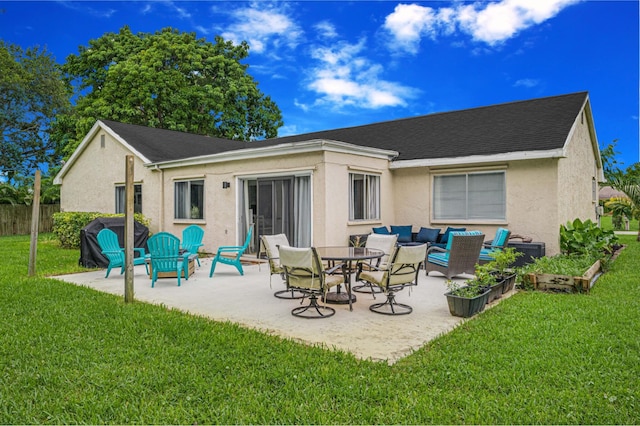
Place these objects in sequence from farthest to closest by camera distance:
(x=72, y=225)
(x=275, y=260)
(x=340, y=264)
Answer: (x=72, y=225), (x=275, y=260), (x=340, y=264)

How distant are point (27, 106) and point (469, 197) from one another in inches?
1202

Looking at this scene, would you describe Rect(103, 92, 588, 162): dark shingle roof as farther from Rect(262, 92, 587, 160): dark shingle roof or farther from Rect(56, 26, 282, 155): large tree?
Rect(56, 26, 282, 155): large tree

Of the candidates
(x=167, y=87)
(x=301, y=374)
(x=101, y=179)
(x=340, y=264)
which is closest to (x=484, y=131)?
(x=340, y=264)

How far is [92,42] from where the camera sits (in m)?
29.4

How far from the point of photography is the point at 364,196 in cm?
1184

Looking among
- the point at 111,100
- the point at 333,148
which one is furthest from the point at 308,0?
the point at 111,100

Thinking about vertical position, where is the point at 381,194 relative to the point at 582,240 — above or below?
above

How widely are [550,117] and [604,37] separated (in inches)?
346

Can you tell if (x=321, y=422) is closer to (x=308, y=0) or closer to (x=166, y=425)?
(x=166, y=425)

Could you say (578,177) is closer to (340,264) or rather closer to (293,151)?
(293,151)

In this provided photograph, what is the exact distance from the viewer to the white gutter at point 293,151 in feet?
34.2

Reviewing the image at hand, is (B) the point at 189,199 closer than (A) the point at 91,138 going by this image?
Yes

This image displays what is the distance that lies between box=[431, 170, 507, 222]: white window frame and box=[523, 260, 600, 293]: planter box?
3525 mm

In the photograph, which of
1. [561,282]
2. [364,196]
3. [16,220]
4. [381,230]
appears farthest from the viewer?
[16,220]
